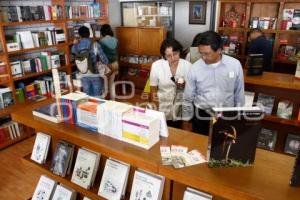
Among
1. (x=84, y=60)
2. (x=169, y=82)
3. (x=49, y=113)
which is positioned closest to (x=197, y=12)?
(x=84, y=60)

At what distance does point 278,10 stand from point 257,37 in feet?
2.55

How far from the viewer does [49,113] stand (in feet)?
6.46

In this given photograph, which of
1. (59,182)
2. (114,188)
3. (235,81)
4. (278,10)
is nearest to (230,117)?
(114,188)

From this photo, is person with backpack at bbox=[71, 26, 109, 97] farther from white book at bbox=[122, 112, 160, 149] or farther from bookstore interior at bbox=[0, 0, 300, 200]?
white book at bbox=[122, 112, 160, 149]

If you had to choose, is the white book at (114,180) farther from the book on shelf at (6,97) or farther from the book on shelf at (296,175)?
the book on shelf at (6,97)

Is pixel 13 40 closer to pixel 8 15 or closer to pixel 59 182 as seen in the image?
pixel 8 15

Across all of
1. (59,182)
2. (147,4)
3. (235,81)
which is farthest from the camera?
(147,4)

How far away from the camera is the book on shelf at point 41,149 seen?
6.95ft

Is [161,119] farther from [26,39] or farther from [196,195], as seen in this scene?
[26,39]

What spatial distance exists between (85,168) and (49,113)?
1.59ft

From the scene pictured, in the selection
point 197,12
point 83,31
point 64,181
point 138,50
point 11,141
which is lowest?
point 11,141

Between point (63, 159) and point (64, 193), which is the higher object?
point (63, 159)

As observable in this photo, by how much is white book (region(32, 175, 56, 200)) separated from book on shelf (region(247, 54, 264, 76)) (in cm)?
237

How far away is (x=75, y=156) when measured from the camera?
2.10m
